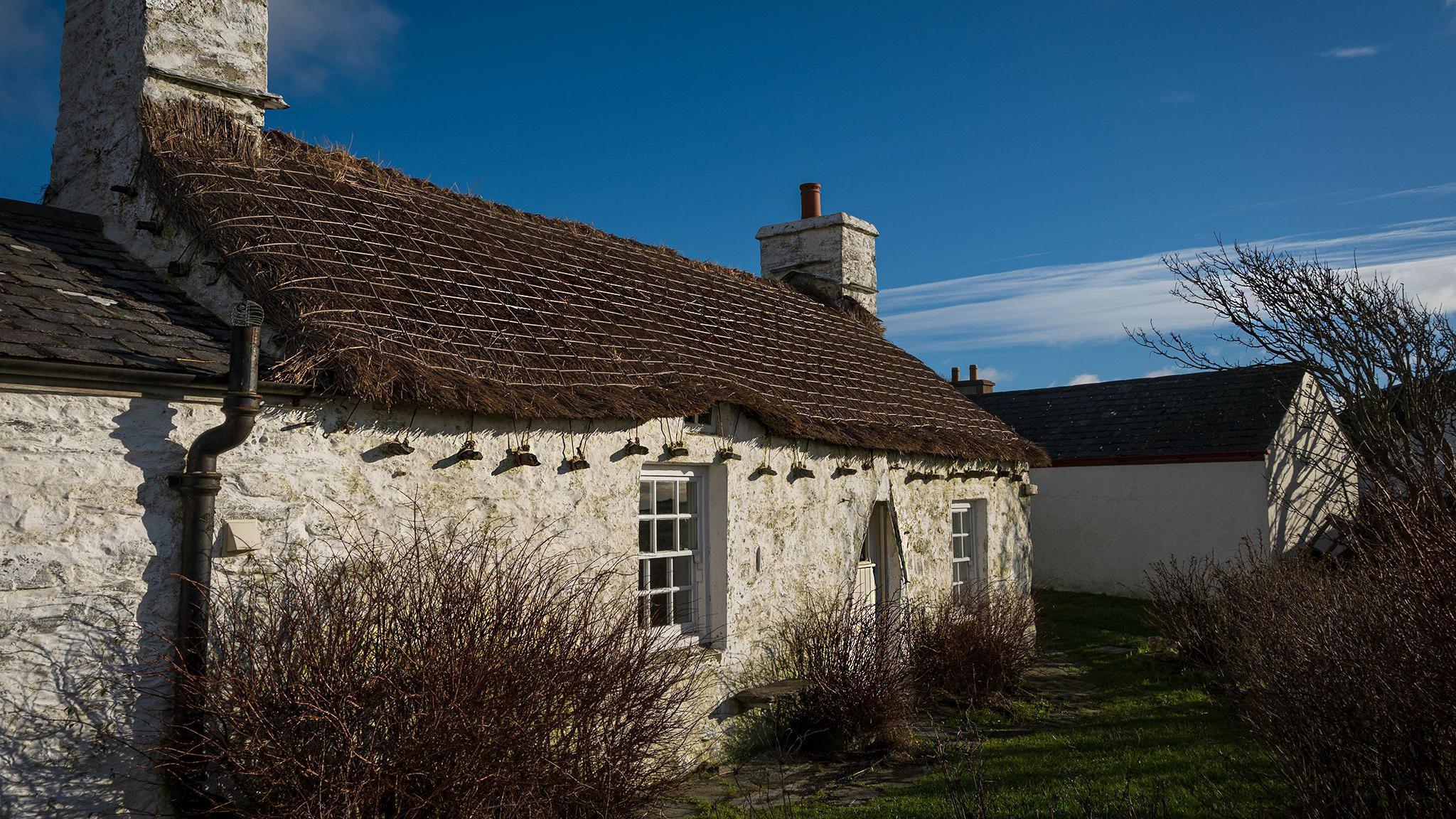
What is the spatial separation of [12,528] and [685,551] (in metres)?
4.81

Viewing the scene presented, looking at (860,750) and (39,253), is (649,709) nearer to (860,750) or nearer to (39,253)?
(860,750)

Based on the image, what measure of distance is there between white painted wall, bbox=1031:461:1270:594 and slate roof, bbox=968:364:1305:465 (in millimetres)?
353

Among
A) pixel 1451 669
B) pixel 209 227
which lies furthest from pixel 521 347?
pixel 1451 669

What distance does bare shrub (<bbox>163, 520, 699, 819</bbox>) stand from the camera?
458cm

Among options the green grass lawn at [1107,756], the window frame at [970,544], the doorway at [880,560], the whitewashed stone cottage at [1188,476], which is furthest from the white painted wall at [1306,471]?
the doorway at [880,560]

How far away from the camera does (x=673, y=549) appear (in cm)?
823

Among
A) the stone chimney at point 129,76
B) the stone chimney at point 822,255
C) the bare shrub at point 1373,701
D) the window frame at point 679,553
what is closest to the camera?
the bare shrub at point 1373,701

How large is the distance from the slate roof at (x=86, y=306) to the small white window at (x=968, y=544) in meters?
9.10

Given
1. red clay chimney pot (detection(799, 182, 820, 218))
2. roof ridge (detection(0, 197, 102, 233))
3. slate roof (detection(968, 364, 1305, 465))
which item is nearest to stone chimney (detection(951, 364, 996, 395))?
slate roof (detection(968, 364, 1305, 465))

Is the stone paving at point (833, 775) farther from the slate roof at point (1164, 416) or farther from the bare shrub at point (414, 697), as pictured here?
the slate roof at point (1164, 416)

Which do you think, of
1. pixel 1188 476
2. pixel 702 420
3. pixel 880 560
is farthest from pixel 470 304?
pixel 1188 476

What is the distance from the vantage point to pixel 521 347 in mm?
7348

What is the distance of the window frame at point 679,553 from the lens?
7.93 meters

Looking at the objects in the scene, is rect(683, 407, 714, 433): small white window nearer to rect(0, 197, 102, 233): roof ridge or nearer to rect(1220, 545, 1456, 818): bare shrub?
rect(1220, 545, 1456, 818): bare shrub
